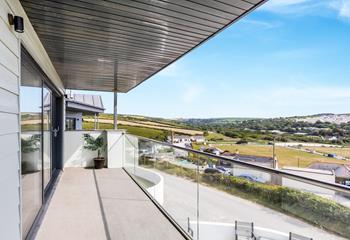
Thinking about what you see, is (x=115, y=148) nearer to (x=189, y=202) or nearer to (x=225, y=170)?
(x=189, y=202)

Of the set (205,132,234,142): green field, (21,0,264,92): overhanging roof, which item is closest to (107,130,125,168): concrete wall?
(21,0,264,92): overhanging roof

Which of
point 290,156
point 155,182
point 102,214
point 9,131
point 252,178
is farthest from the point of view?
point 290,156

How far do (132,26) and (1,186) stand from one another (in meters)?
2.30

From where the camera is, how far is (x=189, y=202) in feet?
11.1

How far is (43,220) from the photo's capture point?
146 inches

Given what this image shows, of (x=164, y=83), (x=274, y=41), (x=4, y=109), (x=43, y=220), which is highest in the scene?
(x=274, y=41)

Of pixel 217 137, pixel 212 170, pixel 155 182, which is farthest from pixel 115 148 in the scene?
pixel 217 137

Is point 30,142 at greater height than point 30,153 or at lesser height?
greater

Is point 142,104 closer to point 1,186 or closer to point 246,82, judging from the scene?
point 246,82

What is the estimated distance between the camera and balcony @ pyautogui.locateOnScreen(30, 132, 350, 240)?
1715mm

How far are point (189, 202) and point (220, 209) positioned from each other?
63cm

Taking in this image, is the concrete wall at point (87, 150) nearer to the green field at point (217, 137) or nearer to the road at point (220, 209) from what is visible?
the road at point (220, 209)

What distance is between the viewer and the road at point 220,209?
188cm

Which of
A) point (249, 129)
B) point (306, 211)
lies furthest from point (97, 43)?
point (249, 129)
